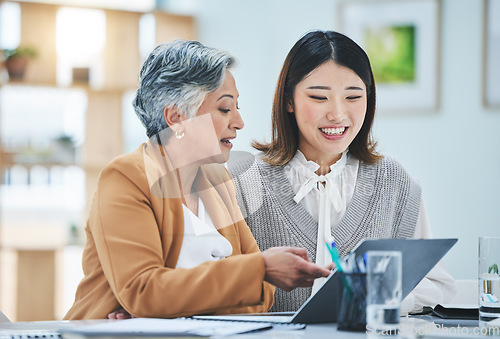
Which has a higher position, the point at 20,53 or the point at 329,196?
the point at 20,53

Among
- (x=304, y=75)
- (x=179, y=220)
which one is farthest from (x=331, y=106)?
(x=179, y=220)

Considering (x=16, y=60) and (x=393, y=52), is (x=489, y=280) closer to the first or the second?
(x=393, y=52)

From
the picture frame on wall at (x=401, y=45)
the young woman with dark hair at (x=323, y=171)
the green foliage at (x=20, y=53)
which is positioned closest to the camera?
the young woman with dark hair at (x=323, y=171)

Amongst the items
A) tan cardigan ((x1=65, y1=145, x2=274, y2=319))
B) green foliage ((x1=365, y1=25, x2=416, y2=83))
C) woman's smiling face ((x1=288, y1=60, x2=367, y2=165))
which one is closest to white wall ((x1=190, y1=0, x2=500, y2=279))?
green foliage ((x1=365, y1=25, x2=416, y2=83))

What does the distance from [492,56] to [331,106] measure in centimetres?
204

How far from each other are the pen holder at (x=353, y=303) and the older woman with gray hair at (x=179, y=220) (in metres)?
0.09

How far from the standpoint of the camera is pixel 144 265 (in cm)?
127

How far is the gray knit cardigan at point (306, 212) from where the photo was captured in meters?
1.79

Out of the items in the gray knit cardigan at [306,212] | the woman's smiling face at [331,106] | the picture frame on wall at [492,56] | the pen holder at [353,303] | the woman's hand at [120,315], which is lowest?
the woman's hand at [120,315]

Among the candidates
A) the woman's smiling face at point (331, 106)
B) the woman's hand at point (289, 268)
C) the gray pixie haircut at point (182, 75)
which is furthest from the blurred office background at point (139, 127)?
the woman's hand at point (289, 268)

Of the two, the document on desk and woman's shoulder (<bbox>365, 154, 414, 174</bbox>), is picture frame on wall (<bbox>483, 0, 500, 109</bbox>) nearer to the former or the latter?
woman's shoulder (<bbox>365, 154, 414, 174</bbox>)

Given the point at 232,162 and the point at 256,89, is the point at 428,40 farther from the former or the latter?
the point at 232,162

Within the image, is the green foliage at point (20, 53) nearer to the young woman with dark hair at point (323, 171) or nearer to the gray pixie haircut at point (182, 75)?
the young woman with dark hair at point (323, 171)

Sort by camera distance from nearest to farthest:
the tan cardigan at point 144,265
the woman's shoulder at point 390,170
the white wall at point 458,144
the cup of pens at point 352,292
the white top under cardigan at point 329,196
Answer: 1. the cup of pens at point 352,292
2. the tan cardigan at point 144,265
3. the white top under cardigan at point 329,196
4. the woman's shoulder at point 390,170
5. the white wall at point 458,144
